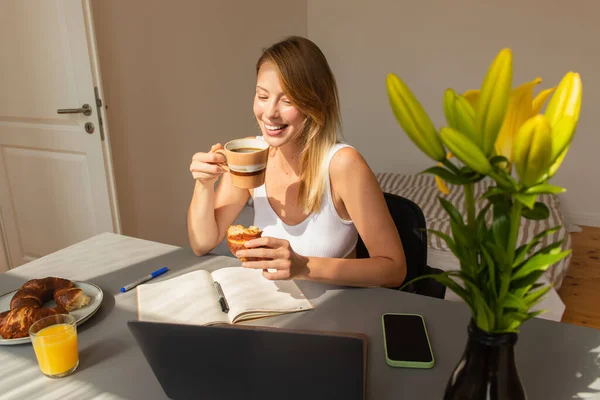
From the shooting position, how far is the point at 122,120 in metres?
2.68

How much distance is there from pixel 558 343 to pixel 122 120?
7.84 ft

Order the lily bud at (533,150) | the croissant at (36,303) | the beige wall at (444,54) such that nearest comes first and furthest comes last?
the lily bud at (533,150) → the croissant at (36,303) → the beige wall at (444,54)

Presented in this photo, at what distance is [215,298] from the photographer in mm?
1104

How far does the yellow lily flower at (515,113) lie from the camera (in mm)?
556

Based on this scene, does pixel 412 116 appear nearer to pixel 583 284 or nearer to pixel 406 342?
pixel 406 342

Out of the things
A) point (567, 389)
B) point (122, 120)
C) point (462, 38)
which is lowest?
point (567, 389)

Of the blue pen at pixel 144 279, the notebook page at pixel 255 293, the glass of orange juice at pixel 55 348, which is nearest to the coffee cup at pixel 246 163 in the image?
the notebook page at pixel 255 293

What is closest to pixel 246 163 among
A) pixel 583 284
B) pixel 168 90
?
pixel 168 90

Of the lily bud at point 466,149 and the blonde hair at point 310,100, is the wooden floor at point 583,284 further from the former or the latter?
the lily bud at point 466,149

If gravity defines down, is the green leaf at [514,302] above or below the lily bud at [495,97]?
below

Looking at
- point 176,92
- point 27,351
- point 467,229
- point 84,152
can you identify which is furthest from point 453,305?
point 176,92

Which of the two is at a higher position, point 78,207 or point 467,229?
point 467,229

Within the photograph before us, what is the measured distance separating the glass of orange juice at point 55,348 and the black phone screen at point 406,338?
0.59 meters

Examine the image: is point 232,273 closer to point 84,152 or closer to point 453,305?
point 453,305
